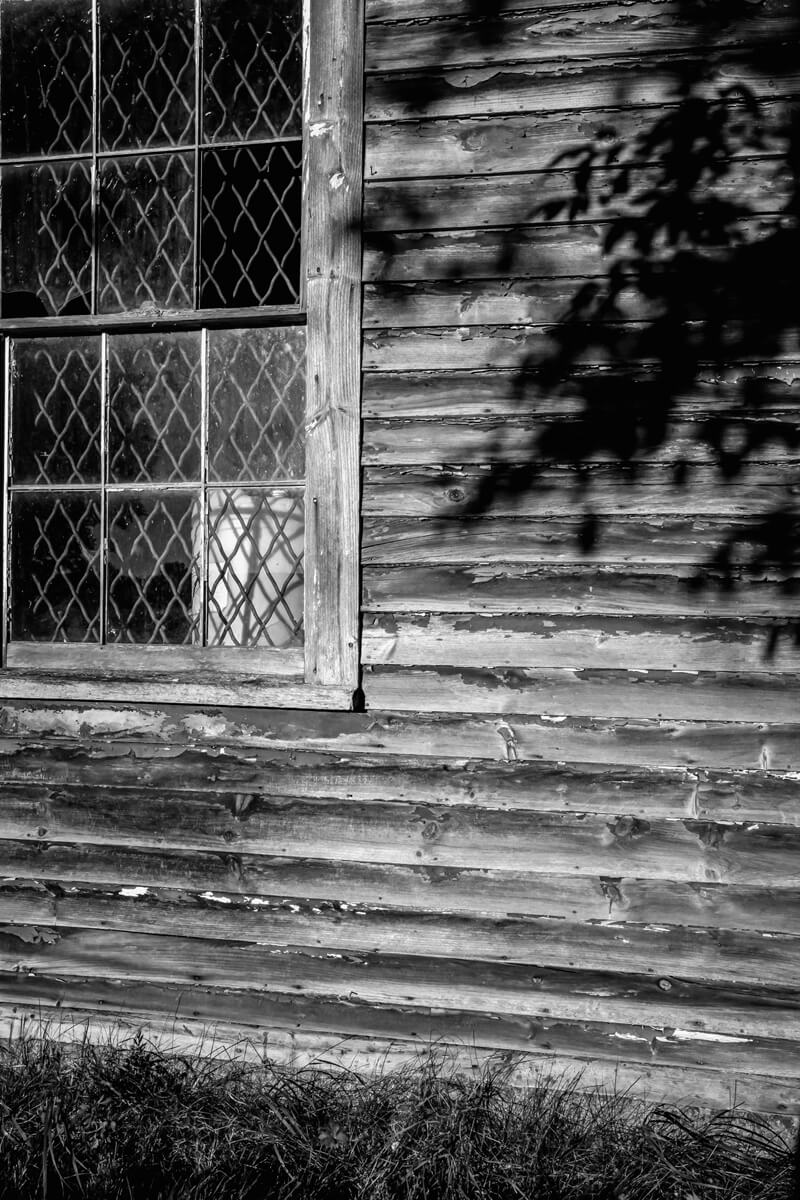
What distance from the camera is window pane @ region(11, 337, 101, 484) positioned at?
352 centimetres

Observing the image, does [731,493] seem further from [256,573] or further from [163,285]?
[163,285]

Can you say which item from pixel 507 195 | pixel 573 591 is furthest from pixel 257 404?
pixel 573 591

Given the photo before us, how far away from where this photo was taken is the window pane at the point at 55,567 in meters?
3.51

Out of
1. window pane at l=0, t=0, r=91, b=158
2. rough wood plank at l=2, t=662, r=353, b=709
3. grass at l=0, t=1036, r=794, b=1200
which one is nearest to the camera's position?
grass at l=0, t=1036, r=794, b=1200

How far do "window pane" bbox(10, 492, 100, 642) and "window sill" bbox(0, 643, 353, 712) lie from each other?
0.10m

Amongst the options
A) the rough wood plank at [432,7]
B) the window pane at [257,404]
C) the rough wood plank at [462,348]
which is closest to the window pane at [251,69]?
the rough wood plank at [432,7]

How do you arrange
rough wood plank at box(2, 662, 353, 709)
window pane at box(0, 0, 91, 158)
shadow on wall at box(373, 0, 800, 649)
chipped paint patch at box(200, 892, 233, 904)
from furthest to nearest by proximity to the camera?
window pane at box(0, 0, 91, 158), chipped paint patch at box(200, 892, 233, 904), rough wood plank at box(2, 662, 353, 709), shadow on wall at box(373, 0, 800, 649)

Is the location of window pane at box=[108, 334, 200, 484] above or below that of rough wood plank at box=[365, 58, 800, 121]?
below

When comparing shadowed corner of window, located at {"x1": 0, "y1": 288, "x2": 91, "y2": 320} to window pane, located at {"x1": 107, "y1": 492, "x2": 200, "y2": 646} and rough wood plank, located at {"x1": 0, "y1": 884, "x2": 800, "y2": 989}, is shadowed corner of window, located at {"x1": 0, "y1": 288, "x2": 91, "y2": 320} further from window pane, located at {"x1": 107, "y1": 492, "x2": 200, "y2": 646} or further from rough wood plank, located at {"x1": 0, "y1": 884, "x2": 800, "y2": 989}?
rough wood plank, located at {"x1": 0, "y1": 884, "x2": 800, "y2": 989}

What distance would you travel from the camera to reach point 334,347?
3.22 meters

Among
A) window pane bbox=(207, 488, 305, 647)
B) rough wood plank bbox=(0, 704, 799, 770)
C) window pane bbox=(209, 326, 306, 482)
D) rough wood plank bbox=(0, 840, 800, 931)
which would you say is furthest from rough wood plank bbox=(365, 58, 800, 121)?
rough wood plank bbox=(0, 840, 800, 931)

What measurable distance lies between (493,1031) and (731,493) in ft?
5.71

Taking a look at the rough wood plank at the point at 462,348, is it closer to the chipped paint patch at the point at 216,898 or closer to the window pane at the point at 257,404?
the window pane at the point at 257,404

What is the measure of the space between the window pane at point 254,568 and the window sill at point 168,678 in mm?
104
